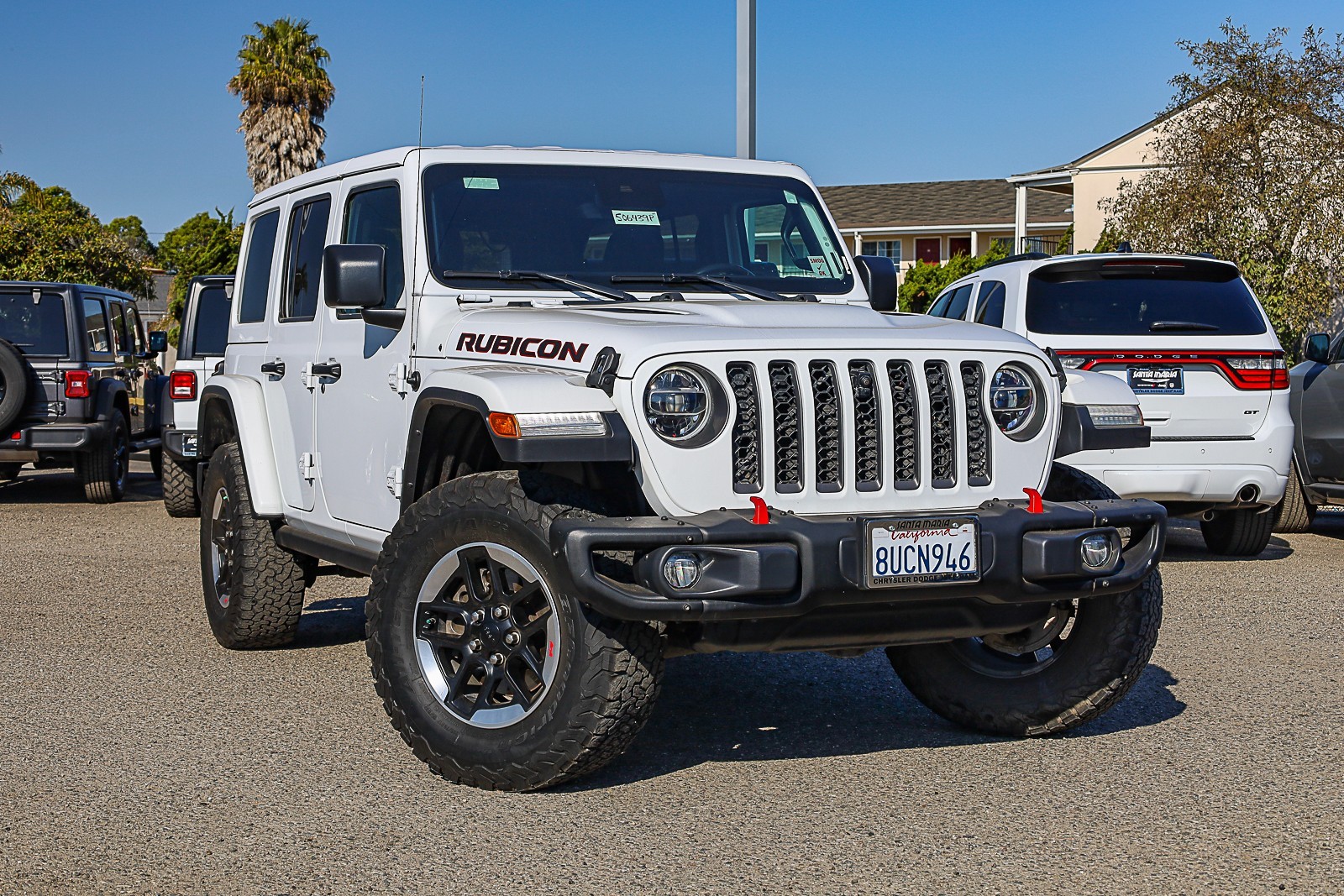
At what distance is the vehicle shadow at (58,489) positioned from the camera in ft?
49.0

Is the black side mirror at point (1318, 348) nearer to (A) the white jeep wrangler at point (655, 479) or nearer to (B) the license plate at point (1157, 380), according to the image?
(B) the license plate at point (1157, 380)

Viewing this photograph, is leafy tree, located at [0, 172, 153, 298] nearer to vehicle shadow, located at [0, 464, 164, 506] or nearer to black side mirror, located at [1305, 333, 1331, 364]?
vehicle shadow, located at [0, 464, 164, 506]

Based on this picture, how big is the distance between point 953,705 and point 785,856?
1.50m

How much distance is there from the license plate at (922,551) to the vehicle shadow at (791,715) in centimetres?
107

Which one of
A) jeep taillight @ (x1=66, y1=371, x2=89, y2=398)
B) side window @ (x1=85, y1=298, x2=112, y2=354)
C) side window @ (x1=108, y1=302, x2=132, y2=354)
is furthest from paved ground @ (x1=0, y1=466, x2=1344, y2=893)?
side window @ (x1=108, y1=302, x2=132, y2=354)

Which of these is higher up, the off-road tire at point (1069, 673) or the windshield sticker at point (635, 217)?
the windshield sticker at point (635, 217)

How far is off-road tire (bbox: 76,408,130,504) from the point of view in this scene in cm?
1405

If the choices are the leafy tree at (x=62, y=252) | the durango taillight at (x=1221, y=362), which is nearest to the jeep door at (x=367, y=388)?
the durango taillight at (x=1221, y=362)

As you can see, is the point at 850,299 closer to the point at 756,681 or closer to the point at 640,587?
the point at 756,681

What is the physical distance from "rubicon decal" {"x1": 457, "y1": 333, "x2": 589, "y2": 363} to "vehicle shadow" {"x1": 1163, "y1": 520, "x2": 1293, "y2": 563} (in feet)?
18.3

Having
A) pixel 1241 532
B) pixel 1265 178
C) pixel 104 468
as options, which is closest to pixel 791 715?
pixel 1241 532

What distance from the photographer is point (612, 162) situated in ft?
20.1

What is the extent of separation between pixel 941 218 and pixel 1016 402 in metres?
46.3

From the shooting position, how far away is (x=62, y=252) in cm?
3066
